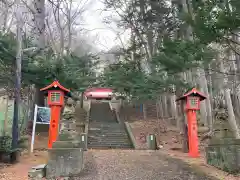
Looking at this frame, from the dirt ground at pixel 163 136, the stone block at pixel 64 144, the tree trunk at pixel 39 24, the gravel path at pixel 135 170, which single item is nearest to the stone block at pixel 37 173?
the stone block at pixel 64 144

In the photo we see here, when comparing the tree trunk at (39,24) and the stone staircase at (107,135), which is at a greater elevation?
the tree trunk at (39,24)

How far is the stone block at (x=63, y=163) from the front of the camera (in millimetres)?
6969

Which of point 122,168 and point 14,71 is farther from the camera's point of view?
point 14,71

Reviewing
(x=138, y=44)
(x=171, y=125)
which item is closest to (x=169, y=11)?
(x=138, y=44)

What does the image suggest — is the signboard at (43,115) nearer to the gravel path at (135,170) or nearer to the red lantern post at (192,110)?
the gravel path at (135,170)

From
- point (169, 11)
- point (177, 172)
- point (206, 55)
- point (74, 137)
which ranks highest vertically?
point (169, 11)

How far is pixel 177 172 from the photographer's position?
7461mm

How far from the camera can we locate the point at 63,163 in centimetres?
702

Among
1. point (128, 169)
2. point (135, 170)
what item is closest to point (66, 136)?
point (128, 169)

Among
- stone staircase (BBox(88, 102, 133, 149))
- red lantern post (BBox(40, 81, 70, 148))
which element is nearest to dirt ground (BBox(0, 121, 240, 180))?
red lantern post (BBox(40, 81, 70, 148))

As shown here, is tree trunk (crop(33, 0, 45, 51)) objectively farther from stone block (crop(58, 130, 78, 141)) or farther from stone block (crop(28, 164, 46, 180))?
stone block (crop(28, 164, 46, 180))

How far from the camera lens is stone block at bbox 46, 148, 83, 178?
22.9ft

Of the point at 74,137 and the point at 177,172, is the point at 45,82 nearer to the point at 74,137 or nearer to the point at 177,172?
the point at 74,137

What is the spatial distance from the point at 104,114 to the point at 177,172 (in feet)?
48.2
